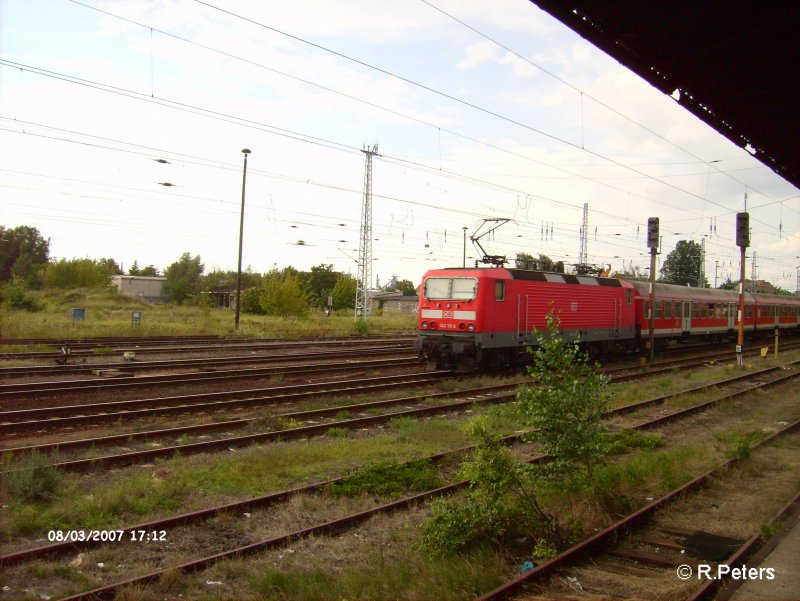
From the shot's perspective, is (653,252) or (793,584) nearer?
(793,584)

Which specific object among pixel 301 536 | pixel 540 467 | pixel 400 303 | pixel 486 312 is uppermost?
pixel 400 303

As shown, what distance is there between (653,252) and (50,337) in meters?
24.9

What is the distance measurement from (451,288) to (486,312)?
53.0 inches

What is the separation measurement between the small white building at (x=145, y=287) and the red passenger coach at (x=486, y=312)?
7673 cm

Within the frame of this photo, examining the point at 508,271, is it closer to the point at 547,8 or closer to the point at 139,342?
the point at 547,8

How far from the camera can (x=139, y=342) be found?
25406 mm

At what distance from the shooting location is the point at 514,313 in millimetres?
17922

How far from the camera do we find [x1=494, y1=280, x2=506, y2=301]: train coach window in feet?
56.5

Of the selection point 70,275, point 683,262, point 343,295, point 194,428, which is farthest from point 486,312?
point 683,262

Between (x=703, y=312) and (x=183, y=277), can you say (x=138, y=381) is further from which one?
(x=183, y=277)

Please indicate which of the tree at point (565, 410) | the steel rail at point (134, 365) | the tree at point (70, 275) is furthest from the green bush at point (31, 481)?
the tree at point (70, 275)

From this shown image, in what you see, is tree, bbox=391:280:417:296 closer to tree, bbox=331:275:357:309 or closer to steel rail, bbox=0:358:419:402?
tree, bbox=331:275:357:309

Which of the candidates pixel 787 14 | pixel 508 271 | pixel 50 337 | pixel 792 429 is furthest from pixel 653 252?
pixel 50 337

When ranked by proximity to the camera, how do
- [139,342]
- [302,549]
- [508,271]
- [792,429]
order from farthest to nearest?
1. [139,342]
2. [508,271]
3. [792,429]
4. [302,549]
